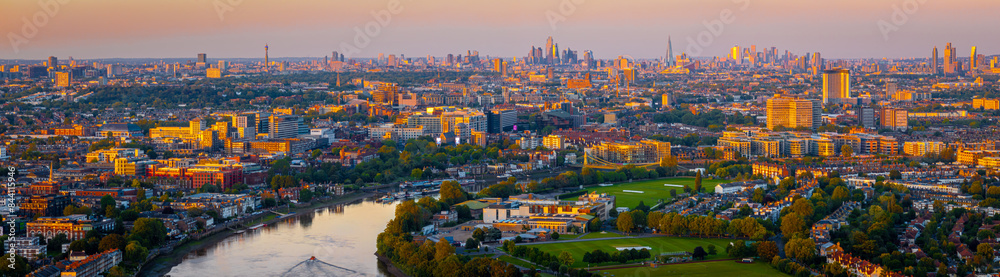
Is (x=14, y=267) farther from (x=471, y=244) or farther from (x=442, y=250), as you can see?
(x=471, y=244)

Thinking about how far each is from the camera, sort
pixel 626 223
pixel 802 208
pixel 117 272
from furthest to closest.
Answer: pixel 802 208
pixel 626 223
pixel 117 272

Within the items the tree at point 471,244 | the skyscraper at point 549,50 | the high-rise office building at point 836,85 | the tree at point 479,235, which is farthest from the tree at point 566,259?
the skyscraper at point 549,50

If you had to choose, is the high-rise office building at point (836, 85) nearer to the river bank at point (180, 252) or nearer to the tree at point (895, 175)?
the tree at point (895, 175)

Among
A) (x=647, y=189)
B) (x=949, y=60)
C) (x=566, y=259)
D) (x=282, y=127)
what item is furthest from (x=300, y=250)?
(x=949, y=60)

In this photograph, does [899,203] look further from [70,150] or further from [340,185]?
[70,150]

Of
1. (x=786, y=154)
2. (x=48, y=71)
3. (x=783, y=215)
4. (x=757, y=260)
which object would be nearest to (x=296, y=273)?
(x=757, y=260)
